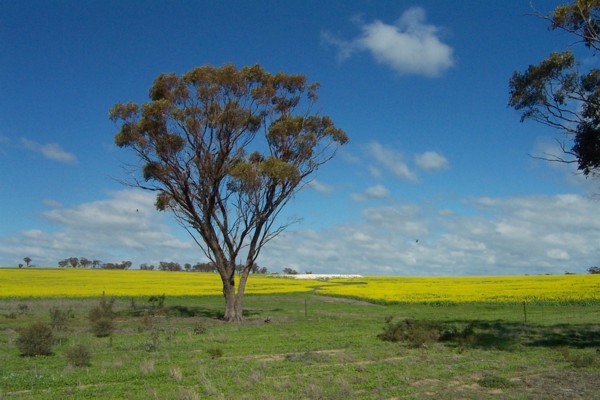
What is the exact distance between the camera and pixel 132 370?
1365 centimetres

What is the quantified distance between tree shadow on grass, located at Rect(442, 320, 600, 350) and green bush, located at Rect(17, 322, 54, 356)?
48.3ft

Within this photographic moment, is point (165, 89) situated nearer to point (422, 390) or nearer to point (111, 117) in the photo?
point (111, 117)

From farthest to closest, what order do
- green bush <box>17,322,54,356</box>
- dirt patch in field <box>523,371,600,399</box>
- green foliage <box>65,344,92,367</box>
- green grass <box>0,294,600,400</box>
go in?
green bush <box>17,322,54,356</box> → green foliage <box>65,344,92,367</box> → green grass <box>0,294,600,400</box> → dirt patch in field <box>523,371,600,399</box>

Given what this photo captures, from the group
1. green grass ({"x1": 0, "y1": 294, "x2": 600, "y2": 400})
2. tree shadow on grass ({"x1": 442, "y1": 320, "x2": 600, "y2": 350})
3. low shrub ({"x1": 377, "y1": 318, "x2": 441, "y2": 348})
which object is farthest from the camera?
low shrub ({"x1": 377, "y1": 318, "x2": 441, "y2": 348})

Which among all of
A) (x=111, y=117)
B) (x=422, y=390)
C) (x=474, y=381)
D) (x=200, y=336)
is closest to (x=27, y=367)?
(x=200, y=336)

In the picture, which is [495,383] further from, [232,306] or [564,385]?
[232,306]

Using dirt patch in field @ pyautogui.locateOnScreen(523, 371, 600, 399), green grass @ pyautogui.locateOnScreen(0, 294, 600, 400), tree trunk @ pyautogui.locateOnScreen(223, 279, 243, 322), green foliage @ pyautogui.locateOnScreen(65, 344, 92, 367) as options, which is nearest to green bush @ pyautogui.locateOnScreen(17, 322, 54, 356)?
green grass @ pyautogui.locateOnScreen(0, 294, 600, 400)

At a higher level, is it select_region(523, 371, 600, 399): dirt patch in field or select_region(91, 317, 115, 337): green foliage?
select_region(91, 317, 115, 337): green foliage

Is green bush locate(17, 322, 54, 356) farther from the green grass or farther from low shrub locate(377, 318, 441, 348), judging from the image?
low shrub locate(377, 318, 441, 348)

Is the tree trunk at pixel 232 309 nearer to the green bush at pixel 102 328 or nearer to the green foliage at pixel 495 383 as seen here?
the green bush at pixel 102 328

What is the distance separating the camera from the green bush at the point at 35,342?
54.1 ft

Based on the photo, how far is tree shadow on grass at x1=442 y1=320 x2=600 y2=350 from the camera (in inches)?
736

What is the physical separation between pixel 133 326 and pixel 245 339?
29.0 ft

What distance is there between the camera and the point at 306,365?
14523mm
